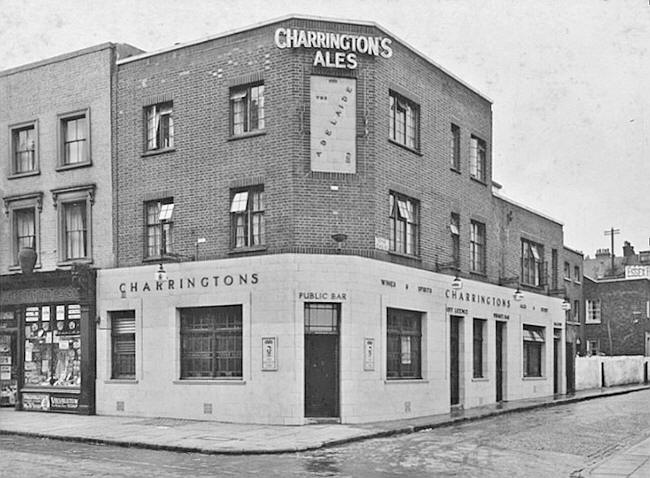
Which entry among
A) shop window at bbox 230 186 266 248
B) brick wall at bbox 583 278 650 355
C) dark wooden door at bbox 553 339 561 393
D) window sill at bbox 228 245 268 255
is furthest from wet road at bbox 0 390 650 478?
brick wall at bbox 583 278 650 355

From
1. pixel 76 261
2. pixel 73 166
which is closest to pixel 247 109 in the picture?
pixel 73 166

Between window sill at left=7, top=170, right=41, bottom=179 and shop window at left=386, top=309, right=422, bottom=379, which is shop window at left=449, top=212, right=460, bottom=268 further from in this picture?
window sill at left=7, top=170, right=41, bottom=179

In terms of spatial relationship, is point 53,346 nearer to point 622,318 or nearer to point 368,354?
point 368,354

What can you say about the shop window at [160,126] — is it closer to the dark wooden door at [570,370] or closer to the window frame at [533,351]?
the window frame at [533,351]

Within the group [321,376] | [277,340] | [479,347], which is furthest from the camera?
[479,347]

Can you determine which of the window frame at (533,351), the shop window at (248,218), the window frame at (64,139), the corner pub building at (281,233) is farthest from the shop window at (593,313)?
the window frame at (64,139)

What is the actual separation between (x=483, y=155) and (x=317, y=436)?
15436 mm

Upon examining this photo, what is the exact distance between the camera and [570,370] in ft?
130

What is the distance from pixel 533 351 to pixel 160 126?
18.5m

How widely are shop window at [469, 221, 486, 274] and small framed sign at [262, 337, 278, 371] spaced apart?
33.7 feet

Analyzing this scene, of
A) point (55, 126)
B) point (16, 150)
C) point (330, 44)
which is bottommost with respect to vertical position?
point (16, 150)

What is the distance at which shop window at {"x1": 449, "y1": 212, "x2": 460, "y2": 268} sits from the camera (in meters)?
29.3

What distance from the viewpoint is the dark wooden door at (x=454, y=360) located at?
2905 cm

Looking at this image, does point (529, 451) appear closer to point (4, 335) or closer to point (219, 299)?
point (219, 299)
